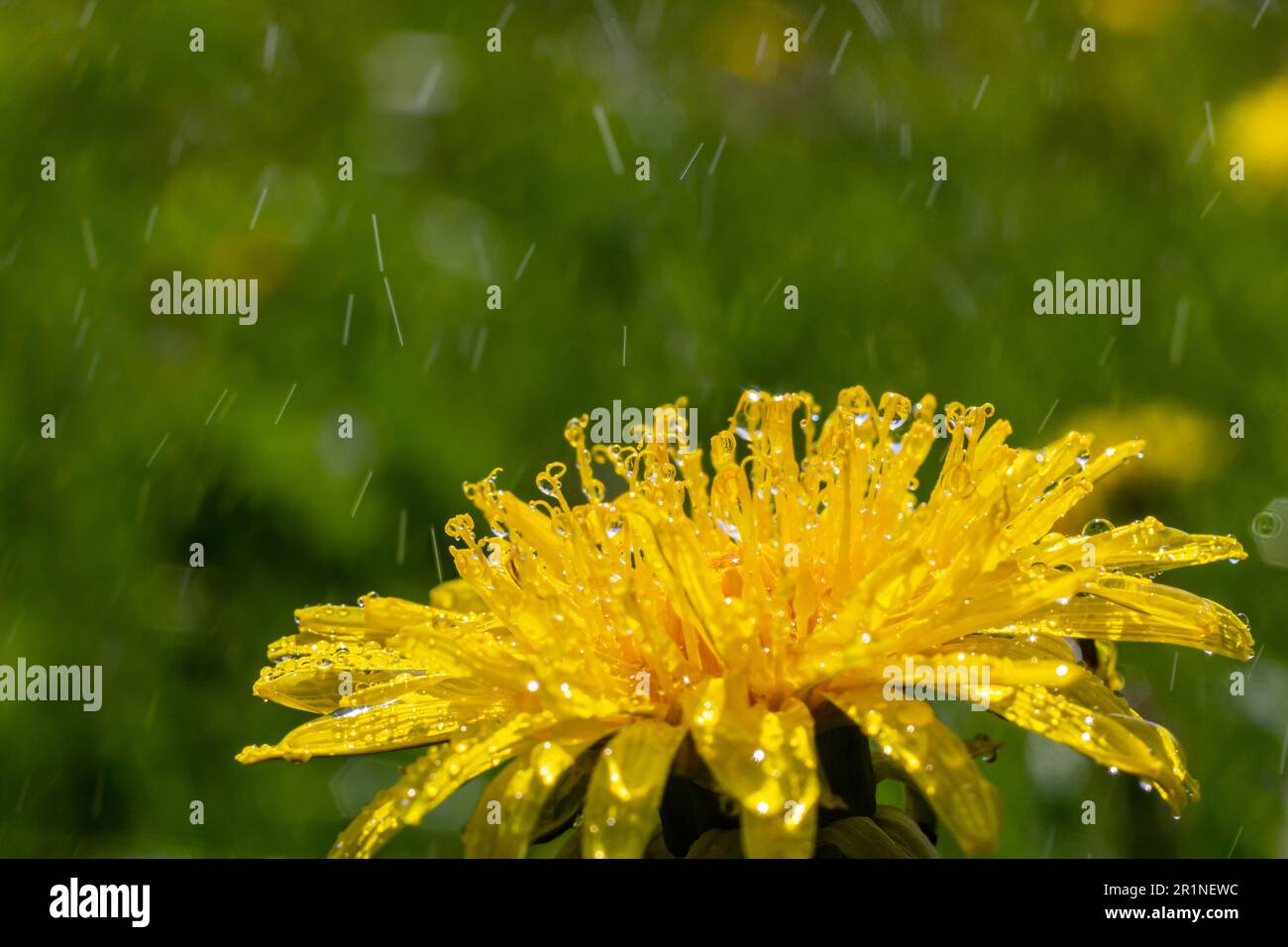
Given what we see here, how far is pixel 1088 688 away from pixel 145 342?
309 centimetres

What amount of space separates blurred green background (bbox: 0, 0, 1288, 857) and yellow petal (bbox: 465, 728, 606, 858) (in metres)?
1.56

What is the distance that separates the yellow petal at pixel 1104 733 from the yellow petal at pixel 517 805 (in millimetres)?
453

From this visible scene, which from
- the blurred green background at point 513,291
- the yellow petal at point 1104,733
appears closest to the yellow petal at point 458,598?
the yellow petal at point 1104,733

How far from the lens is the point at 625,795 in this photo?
1.26 meters

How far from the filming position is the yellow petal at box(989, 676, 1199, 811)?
1270 millimetres

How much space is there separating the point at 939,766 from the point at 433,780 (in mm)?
515

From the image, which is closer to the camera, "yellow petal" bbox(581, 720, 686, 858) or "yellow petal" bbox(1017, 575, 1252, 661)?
"yellow petal" bbox(581, 720, 686, 858)

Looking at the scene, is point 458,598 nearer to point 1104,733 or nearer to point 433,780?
point 433,780

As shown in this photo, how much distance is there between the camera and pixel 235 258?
3.83 m

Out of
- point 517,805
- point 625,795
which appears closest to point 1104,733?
point 625,795

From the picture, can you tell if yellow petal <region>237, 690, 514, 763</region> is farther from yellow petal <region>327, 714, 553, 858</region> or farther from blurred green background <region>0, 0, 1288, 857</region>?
blurred green background <region>0, 0, 1288, 857</region>

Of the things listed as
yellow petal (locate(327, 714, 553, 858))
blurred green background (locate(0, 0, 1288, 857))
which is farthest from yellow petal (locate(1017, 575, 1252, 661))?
blurred green background (locate(0, 0, 1288, 857))

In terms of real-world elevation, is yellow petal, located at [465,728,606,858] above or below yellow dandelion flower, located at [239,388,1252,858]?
below

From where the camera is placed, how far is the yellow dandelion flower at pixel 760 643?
4.21 feet
